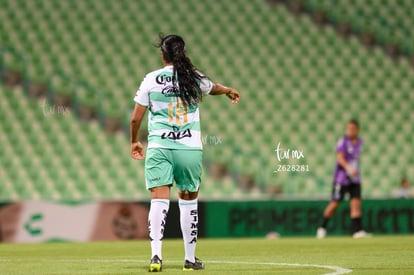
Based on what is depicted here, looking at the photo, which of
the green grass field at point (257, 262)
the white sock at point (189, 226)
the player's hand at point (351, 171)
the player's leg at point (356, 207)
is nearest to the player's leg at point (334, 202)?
the player's leg at point (356, 207)

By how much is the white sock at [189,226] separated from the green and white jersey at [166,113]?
48cm

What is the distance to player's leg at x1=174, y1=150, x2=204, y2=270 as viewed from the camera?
769 centimetres

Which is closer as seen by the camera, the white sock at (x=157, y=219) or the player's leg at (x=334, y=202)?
the white sock at (x=157, y=219)

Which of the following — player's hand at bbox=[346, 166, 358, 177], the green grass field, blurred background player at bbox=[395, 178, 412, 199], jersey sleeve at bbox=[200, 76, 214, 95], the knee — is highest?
jersey sleeve at bbox=[200, 76, 214, 95]

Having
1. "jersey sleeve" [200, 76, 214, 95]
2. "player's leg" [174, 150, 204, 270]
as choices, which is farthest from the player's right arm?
"jersey sleeve" [200, 76, 214, 95]

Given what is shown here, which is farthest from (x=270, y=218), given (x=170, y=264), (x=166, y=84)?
(x=166, y=84)

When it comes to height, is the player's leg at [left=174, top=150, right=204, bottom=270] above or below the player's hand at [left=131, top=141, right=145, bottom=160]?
below

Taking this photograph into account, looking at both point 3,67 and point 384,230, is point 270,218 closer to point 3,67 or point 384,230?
point 384,230

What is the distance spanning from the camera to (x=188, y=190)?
7.75m

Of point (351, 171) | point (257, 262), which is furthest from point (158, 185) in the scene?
point (351, 171)

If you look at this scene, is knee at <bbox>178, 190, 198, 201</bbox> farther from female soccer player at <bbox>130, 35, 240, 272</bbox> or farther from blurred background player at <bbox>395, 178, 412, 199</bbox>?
blurred background player at <bbox>395, 178, 412, 199</bbox>

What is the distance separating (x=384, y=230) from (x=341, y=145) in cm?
251

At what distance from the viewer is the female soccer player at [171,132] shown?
25.0 ft

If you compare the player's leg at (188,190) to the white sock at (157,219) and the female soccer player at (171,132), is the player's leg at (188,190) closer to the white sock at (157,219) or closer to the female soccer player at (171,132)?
the female soccer player at (171,132)
